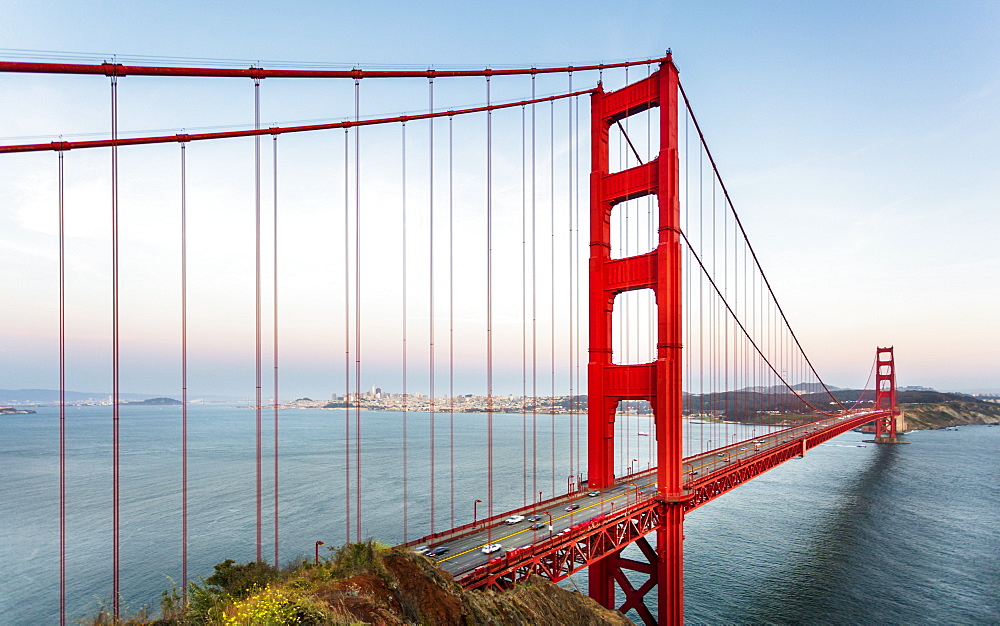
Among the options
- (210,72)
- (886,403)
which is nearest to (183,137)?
(210,72)

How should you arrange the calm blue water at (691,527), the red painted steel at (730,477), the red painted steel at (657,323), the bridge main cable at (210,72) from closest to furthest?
1. the bridge main cable at (210,72)
2. the red painted steel at (657,323)
3. the red painted steel at (730,477)
4. the calm blue water at (691,527)

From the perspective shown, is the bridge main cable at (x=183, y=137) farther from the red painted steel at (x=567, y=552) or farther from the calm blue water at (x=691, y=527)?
the calm blue water at (x=691, y=527)

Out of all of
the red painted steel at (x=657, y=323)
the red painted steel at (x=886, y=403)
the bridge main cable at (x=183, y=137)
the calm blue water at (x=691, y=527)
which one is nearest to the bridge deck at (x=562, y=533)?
the red painted steel at (x=657, y=323)

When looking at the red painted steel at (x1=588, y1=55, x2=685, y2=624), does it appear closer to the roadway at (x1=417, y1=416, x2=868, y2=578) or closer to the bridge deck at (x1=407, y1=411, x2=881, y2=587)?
the roadway at (x1=417, y1=416, x2=868, y2=578)

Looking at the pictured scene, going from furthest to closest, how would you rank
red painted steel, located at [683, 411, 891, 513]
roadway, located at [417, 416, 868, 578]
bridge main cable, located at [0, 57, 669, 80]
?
red painted steel, located at [683, 411, 891, 513]
roadway, located at [417, 416, 868, 578]
bridge main cable, located at [0, 57, 669, 80]

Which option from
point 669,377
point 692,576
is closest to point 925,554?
point 692,576

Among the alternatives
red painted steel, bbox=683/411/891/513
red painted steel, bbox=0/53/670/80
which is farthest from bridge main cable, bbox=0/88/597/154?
red painted steel, bbox=683/411/891/513

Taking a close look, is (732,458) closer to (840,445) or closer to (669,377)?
(669,377)
